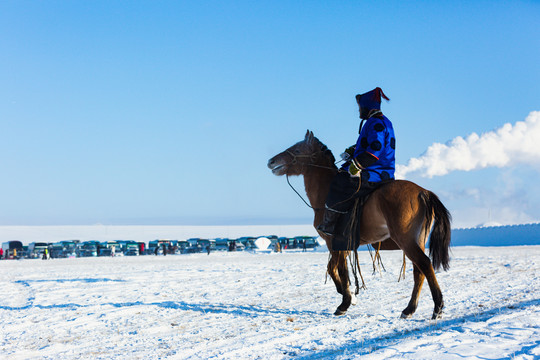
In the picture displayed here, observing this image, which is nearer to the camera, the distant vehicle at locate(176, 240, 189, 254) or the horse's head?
the horse's head

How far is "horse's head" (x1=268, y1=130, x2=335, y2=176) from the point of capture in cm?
695

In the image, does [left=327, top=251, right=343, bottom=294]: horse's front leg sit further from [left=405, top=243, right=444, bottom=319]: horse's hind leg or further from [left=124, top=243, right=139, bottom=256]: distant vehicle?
[left=124, top=243, right=139, bottom=256]: distant vehicle

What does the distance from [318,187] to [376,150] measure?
118 cm

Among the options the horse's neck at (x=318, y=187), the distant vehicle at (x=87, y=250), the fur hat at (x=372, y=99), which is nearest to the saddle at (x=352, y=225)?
the horse's neck at (x=318, y=187)

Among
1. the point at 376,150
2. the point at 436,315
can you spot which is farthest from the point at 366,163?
the point at 436,315

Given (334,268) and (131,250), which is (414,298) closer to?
(334,268)

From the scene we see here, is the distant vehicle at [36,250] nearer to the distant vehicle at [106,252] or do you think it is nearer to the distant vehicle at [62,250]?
the distant vehicle at [62,250]

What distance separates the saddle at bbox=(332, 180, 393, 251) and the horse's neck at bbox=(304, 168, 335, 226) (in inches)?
21.9

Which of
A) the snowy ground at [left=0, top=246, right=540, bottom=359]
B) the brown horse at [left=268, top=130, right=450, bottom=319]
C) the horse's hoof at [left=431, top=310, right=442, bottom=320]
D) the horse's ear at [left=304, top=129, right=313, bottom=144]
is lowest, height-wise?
the snowy ground at [left=0, top=246, right=540, bottom=359]

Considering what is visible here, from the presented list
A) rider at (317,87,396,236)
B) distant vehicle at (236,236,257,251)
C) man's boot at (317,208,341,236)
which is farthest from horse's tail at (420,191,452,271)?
distant vehicle at (236,236,257,251)

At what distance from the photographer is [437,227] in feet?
18.8

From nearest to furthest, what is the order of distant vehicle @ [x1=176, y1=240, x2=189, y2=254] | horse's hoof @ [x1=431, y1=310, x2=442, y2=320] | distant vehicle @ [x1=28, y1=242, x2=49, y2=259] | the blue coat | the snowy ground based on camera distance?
1. the snowy ground
2. horse's hoof @ [x1=431, y1=310, x2=442, y2=320]
3. the blue coat
4. distant vehicle @ [x1=28, y1=242, x2=49, y2=259]
5. distant vehicle @ [x1=176, y1=240, x2=189, y2=254]

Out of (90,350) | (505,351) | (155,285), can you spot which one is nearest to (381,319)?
(505,351)

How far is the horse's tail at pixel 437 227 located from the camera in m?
5.60
